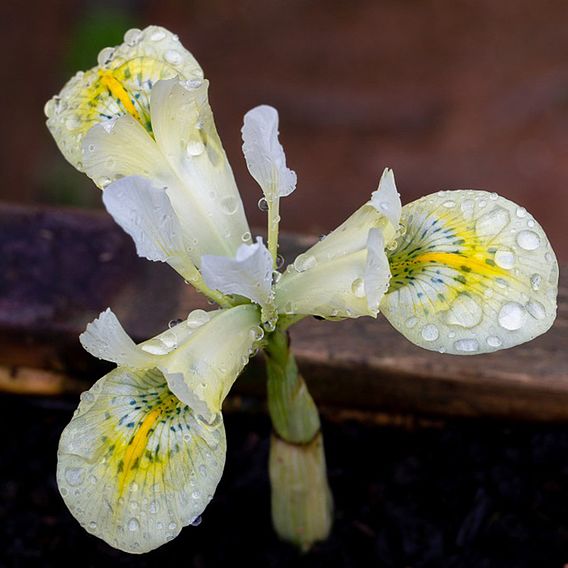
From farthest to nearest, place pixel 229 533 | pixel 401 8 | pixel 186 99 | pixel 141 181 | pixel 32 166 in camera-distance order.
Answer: pixel 401 8 → pixel 32 166 → pixel 229 533 → pixel 186 99 → pixel 141 181

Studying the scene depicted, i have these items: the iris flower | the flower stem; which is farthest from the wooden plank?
the iris flower

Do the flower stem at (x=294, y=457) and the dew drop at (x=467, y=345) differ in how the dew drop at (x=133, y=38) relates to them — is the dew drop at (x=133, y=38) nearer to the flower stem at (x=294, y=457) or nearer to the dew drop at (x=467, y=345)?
the flower stem at (x=294, y=457)

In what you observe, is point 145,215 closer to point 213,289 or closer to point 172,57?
point 213,289

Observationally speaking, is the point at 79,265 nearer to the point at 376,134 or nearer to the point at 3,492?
the point at 3,492

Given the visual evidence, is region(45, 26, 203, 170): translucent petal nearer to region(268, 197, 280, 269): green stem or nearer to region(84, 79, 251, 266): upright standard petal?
region(84, 79, 251, 266): upright standard petal

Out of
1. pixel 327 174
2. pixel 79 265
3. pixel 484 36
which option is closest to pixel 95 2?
pixel 327 174

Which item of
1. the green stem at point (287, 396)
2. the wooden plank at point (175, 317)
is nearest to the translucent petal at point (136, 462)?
the green stem at point (287, 396)
